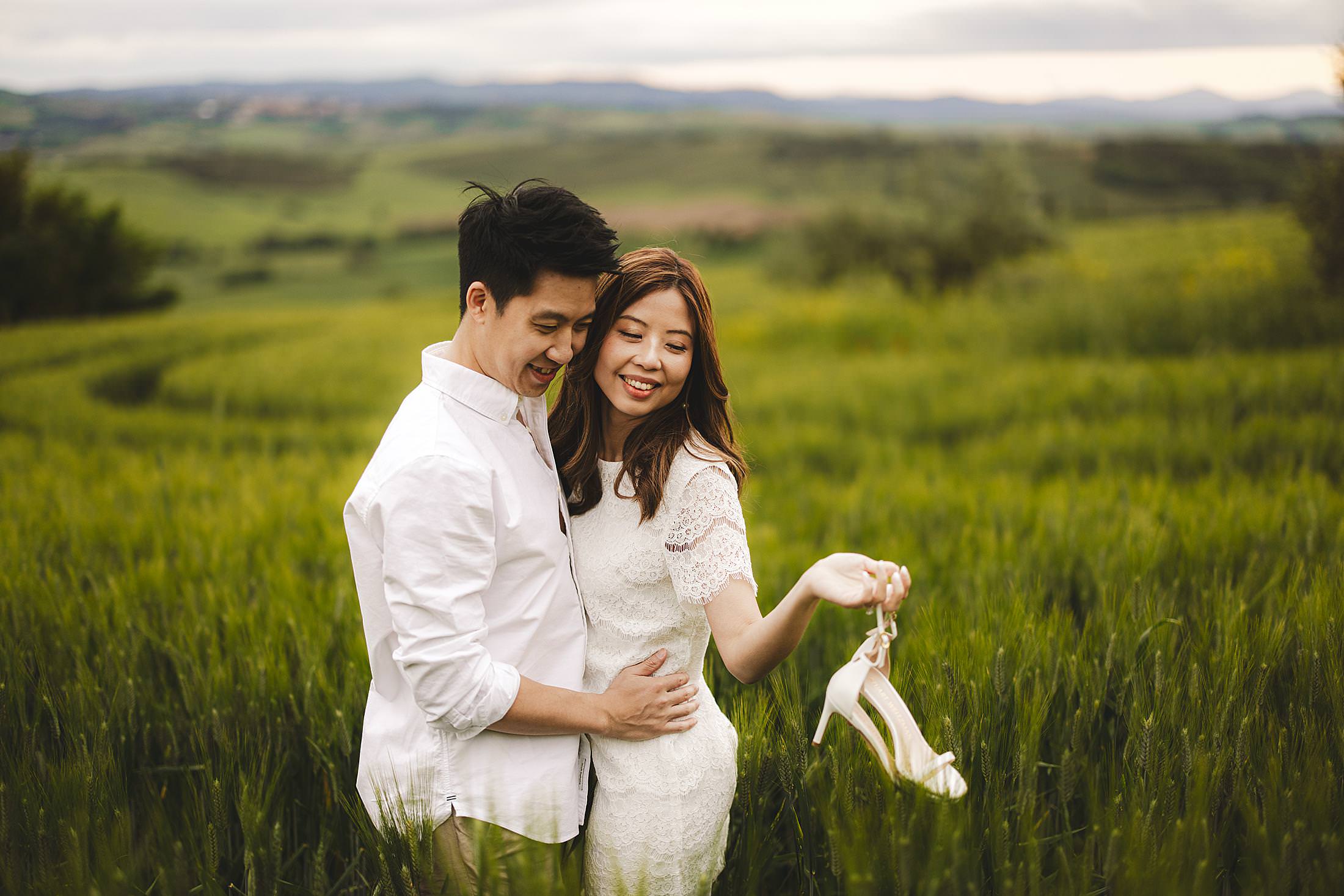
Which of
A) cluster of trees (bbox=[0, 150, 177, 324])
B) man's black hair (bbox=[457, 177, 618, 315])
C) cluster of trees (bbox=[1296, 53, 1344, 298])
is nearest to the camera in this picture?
man's black hair (bbox=[457, 177, 618, 315])

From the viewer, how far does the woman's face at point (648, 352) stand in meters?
1.98

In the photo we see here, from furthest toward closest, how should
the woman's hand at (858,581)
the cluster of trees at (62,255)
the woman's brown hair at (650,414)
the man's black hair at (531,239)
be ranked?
the cluster of trees at (62,255), the woman's brown hair at (650,414), the man's black hair at (531,239), the woman's hand at (858,581)

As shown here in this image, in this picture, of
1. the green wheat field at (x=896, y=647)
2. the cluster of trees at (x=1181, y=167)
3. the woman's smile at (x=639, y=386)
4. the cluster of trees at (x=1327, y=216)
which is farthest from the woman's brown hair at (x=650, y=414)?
the cluster of trees at (x=1181, y=167)

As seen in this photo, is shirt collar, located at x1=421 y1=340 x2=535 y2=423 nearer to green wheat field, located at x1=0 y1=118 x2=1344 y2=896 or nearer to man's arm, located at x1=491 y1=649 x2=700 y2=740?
man's arm, located at x1=491 y1=649 x2=700 y2=740

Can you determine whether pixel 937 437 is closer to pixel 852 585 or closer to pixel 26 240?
pixel 852 585

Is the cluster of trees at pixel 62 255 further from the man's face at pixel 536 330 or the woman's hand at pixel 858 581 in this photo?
the woman's hand at pixel 858 581

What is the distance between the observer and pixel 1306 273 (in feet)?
35.5

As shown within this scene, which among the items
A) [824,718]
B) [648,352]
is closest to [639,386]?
[648,352]

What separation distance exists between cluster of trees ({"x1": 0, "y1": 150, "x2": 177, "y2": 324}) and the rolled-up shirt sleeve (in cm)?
1419

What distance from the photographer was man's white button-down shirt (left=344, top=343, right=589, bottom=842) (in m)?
1.62

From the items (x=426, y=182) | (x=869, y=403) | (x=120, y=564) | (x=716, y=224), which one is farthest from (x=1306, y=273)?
(x=426, y=182)

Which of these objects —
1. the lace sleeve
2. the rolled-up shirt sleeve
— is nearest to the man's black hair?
the rolled-up shirt sleeve

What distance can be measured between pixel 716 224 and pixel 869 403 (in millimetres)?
29357

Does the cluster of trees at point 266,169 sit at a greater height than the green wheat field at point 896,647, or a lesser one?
greater
